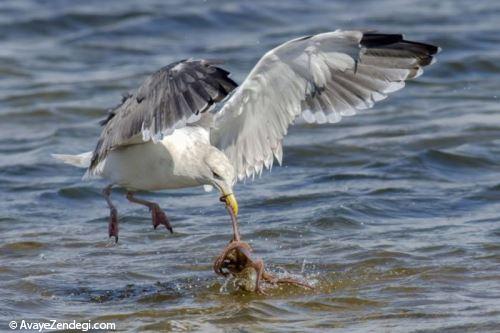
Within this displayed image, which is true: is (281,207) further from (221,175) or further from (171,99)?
(171,99)

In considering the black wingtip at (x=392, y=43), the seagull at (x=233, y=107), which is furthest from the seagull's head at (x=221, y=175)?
the black wingtip at (x=392, y=43)

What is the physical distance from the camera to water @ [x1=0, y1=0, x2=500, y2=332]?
685 centimetres

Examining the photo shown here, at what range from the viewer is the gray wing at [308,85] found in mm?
6957

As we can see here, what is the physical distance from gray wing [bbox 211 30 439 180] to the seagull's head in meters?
0.37

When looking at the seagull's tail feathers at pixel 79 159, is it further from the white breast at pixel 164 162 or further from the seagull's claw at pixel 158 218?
the seagull's claw at pixel 158 218

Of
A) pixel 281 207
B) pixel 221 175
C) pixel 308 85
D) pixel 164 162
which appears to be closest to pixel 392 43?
pixel 308 85

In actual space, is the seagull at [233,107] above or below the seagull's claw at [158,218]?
above

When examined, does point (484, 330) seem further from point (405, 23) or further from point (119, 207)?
point (405, 23)

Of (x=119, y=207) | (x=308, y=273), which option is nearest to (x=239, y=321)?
(x=308, y=273)

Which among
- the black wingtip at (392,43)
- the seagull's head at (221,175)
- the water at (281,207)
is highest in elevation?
the black wingtip at (392,43)

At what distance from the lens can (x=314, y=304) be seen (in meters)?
6.89

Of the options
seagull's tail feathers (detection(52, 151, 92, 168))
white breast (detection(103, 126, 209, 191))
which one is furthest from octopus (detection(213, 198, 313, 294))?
seagull's tail feathers (detection(52, 151, 92, 168))

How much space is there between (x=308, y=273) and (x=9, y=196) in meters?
3.44

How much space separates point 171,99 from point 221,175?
0.85 metres
